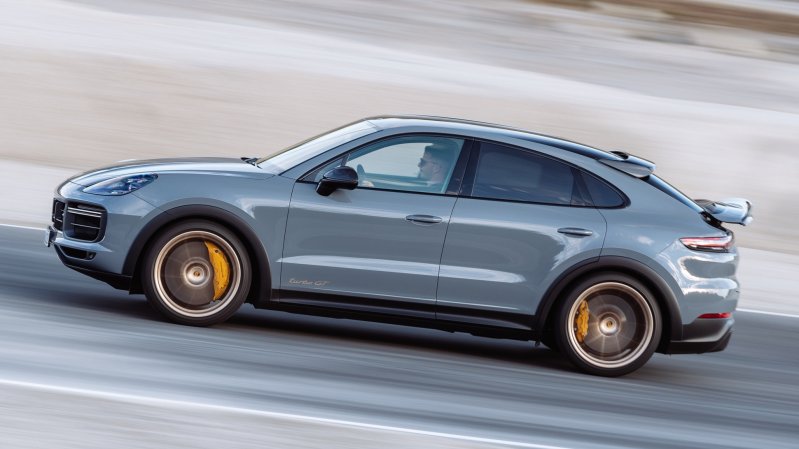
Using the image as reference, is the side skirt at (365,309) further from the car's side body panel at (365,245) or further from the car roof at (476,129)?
the car roof at (476,129)

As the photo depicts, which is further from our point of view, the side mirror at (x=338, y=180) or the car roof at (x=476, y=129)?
the car roof at (x=476, y=129)

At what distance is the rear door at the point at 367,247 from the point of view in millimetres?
7891

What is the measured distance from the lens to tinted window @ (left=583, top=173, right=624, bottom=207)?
8227 mm

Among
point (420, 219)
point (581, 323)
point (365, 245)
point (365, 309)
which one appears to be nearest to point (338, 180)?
point (365, 245)

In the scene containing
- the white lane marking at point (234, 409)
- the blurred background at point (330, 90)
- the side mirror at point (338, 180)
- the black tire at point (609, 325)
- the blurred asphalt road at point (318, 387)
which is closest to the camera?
the blurred asphalt road at point (318, 387)

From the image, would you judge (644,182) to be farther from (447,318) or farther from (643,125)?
(643,125)

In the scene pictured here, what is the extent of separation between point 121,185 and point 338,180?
58.2 inches

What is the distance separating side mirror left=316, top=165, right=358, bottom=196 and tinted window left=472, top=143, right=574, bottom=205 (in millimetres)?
835

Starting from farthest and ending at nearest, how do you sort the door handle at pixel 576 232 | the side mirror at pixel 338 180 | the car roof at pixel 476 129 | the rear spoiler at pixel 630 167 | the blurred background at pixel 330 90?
the blurred background at pixel 330 90 → the rear spoiler at pixel 630 167 → the car roof at pixel 476 129 → the door handle at pixel 576 232 → the side mirror at pixel 338 180

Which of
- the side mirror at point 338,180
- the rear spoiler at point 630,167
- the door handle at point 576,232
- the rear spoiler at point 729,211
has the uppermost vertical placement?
the rear spoiler at point 630,167

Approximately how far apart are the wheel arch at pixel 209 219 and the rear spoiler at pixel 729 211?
3.13m

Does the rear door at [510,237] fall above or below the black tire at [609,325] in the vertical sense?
above

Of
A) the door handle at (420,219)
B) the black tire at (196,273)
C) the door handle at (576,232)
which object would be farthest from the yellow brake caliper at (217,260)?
the door handle at (576,232)

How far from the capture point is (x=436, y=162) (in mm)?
8070
